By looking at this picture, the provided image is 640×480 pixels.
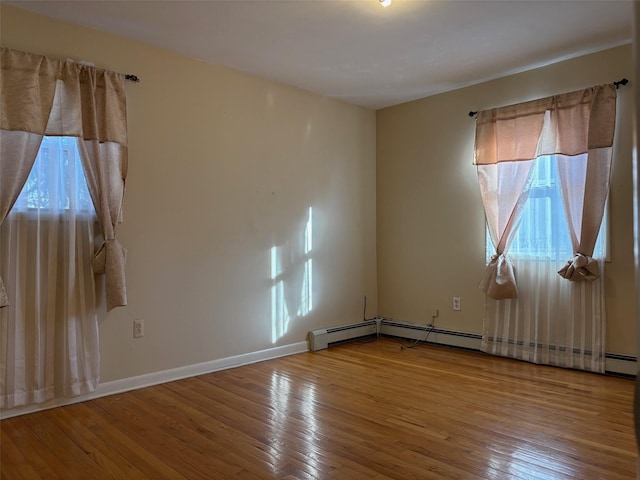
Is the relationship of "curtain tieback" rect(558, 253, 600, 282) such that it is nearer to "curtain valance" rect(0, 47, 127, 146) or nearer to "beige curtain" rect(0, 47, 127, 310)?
"beige curtain" rect(0, 47, 127, 310)

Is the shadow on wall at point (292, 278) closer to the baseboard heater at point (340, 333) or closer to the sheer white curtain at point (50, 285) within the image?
the baseboard heater at point (340, 333)

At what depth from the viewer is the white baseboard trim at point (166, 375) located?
2.85 meters

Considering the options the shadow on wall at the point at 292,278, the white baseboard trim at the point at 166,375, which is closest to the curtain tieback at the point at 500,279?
the shadow on wall at the point at 292,278

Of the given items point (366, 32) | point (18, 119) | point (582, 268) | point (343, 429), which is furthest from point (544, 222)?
point (18, 119)

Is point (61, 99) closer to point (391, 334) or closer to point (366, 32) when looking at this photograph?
point (366, 32)

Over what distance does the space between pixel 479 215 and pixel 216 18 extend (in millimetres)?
2781

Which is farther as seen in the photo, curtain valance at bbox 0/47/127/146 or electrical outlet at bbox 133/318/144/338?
electrical outlet at bbox 133/318/144/338

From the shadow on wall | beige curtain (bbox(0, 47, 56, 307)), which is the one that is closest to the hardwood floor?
the shadow on wall

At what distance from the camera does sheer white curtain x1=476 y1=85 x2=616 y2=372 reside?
3500 mm

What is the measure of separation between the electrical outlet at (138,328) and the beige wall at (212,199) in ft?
0.11

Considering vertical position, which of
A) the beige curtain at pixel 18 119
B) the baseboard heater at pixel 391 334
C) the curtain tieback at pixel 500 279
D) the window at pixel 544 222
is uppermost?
the beige curtain at pixel 18 119

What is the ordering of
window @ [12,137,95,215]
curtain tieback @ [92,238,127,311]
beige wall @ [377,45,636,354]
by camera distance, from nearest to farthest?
window @ [12,137,95,215]
curtain tieback @ [92,238,127,311]
beige wall @ [377,45,636,354]

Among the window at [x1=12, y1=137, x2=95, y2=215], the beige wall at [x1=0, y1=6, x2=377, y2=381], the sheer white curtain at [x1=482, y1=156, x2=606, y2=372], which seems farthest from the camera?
the sheer white curtain at [x1=482, y1=156, x2=606, y2=372]

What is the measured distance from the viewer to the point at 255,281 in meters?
4.01
